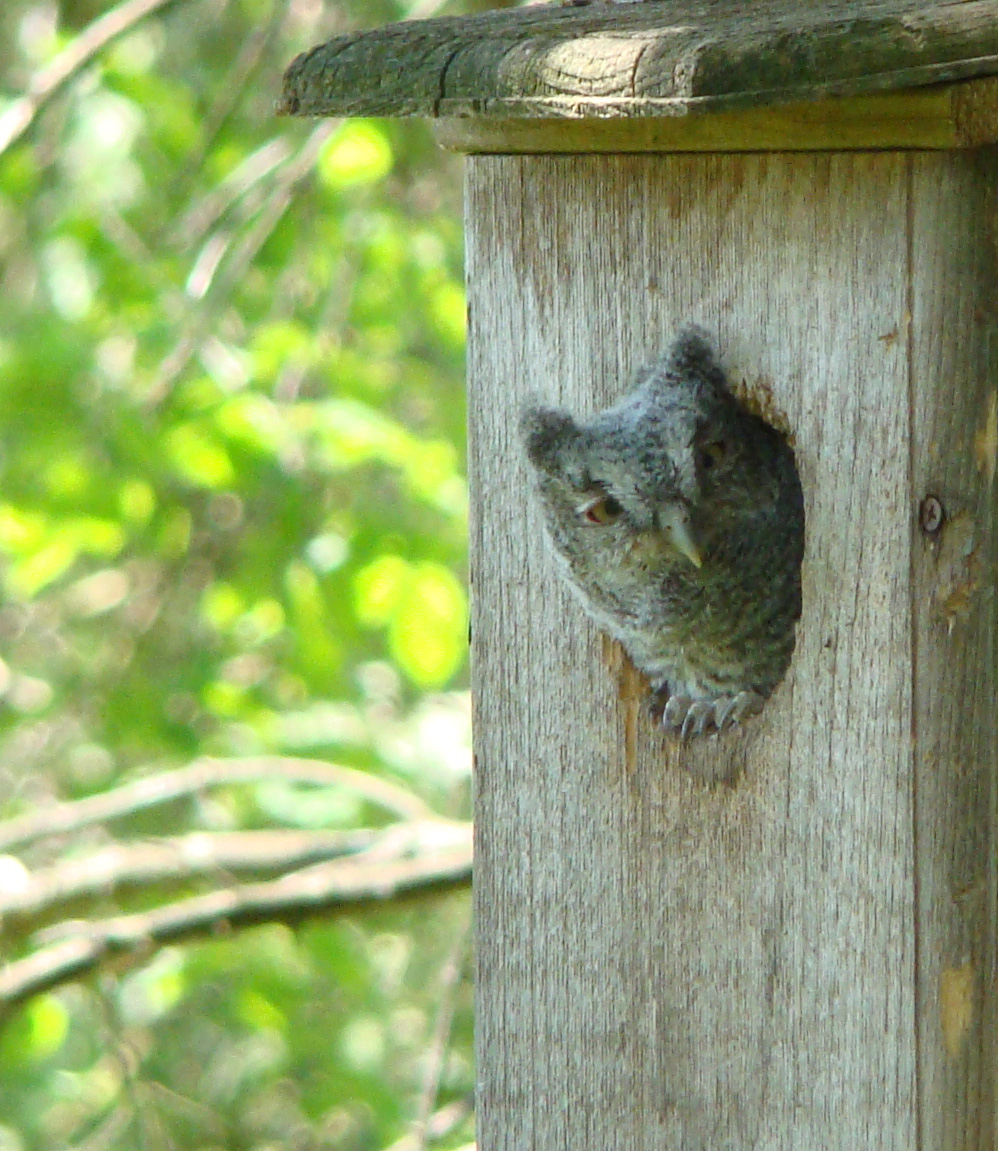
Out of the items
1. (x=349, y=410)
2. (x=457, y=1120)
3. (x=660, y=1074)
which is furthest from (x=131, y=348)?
(x=660, y=1074)

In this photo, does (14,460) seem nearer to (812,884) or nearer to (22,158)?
(22,158)

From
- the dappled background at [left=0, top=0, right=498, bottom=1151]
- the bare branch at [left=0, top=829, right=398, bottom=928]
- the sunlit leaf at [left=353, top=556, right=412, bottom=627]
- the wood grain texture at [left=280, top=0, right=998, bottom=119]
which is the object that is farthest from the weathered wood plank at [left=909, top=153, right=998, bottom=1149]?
the bare branch at [left=0, top=829, right=398, bottom=928]

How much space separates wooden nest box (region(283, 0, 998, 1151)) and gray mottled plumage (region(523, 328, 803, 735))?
3 centimetres

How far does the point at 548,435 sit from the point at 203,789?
180 centimetres

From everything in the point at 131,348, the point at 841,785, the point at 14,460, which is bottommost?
the point at 841,785

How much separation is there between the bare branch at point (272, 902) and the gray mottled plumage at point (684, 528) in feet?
3.92

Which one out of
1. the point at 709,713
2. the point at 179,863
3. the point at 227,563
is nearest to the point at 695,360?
the point at 709,713

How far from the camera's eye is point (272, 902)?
2953 millimetres

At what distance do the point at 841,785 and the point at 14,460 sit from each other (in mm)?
2129

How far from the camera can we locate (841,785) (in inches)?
61.1

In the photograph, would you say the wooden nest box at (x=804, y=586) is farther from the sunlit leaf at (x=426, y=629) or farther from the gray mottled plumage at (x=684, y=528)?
the sunlit leaf at (x=426, y=629)

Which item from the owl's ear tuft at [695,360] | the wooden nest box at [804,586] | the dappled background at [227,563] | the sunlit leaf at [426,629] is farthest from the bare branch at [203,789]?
the owl's ear tuft at [695,360]

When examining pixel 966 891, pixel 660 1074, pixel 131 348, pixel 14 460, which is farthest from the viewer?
pixel 131 348

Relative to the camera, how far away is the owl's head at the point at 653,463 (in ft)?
5.24
